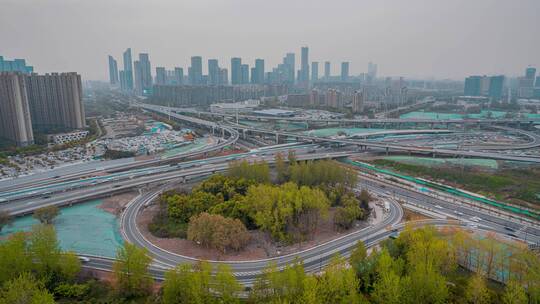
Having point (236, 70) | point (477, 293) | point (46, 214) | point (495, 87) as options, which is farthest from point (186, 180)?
point (495, 87)

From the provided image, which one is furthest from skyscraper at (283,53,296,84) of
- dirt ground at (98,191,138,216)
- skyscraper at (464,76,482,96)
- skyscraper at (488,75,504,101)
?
dirt ground at (98,191,138,216)

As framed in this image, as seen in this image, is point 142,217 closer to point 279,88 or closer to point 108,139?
point 108,139

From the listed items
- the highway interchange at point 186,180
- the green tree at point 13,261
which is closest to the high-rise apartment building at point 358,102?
the highway interchange at point 186,180

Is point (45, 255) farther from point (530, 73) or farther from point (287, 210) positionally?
point (530, 73)

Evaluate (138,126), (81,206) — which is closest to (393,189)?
(81,206)

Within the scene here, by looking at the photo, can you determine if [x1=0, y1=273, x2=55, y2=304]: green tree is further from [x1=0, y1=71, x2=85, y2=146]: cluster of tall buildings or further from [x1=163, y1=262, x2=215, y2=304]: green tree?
[x1=0, y1=71, x2=85, y2=146]: cluster of tall buildings

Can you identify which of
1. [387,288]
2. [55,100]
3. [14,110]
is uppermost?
[55,100]
